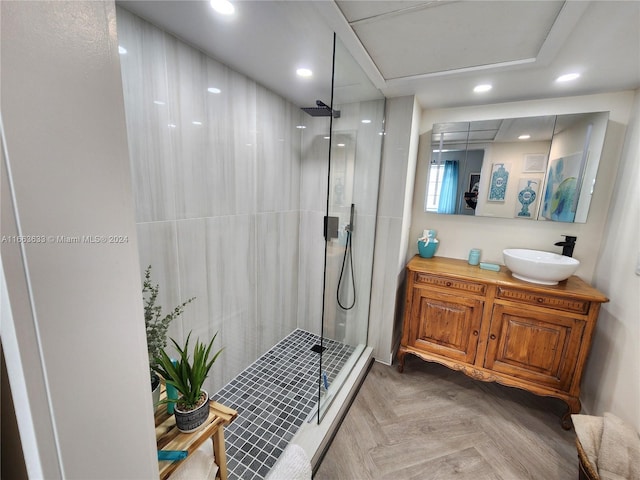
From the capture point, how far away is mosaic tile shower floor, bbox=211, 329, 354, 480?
147 centimetres

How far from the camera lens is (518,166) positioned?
2.01 m

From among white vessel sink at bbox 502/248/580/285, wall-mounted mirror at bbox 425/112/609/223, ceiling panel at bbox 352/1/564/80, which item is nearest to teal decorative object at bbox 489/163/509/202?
wall-mounted mirror at bbox 425/112/609/223

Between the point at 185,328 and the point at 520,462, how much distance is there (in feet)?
7.05

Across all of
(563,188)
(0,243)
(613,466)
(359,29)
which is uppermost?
(359,29)

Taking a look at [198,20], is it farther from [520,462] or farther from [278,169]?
[520,462]

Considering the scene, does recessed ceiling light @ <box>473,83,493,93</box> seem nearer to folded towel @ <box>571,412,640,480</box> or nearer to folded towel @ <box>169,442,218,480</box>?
folded towel @ <box>571,412,640,480</box>

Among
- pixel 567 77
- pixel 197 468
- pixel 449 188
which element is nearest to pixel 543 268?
pixel 449 188

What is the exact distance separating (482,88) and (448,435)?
232 centimetres

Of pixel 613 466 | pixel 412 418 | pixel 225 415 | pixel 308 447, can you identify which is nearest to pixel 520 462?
pixel 613 466

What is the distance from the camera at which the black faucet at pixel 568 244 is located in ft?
6.22

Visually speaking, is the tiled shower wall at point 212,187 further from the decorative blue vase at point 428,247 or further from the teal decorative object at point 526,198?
the teal decorative object at point 526,198

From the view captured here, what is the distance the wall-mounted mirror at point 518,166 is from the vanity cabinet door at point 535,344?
0.77 meters

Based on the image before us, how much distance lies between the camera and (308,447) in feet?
4.81

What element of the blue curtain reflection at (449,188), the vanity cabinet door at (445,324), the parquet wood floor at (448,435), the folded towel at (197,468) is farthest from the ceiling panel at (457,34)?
the parquet wood floor at (448,435)
